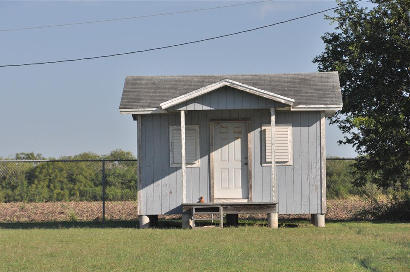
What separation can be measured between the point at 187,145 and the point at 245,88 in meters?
2.39

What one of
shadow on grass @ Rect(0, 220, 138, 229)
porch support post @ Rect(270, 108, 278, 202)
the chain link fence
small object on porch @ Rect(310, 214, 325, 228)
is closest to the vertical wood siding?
small object on porch @ Rect(310, 214, 325, 228)

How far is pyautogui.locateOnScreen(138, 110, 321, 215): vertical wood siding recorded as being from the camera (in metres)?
18.8

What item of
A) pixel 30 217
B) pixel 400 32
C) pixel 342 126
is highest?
pixel 400 32

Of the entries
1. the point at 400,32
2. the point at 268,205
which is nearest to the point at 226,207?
the point at 268,205

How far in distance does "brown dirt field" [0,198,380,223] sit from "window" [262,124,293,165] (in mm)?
4890

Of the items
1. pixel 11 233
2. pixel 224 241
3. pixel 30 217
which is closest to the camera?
pixel 224 241

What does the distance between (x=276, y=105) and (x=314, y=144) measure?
5.31 feet

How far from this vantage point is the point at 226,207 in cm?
1834

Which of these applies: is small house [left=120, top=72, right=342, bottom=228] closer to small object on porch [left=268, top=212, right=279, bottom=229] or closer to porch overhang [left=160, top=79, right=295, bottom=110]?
small object on porch [left=268, top=212, right=279, bottom=229]

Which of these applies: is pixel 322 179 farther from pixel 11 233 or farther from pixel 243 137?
pixel 11 233

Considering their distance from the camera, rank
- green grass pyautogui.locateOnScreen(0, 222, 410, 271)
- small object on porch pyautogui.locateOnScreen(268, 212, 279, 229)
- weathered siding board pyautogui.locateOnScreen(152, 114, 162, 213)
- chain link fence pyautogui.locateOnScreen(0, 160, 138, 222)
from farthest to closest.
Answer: chain link fence pyautogui.locateOnScreen(0, 160, 138, 222)
weathered siding board pyautogui.locateOnScreen(152, 114, 162, 213)
small object on porch pyautogui.locateOnScreen(268, 212, 279, 229)
green grass pyautogui.locateOnScreen(0, 222, 410, 271)

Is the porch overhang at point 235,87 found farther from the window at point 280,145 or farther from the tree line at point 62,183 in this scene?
the tree line at point 62,183

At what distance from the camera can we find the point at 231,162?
19.1 metres

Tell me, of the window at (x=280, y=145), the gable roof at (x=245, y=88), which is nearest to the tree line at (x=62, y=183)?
the gable roof at (x=245, y=88)
